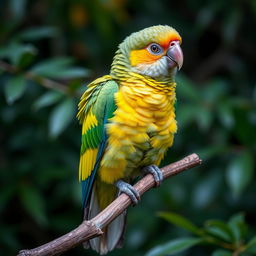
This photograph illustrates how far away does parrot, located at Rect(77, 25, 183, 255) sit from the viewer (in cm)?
251

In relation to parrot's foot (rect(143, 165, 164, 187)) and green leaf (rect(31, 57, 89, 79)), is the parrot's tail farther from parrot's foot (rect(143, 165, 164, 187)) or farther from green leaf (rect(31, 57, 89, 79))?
green leaf (rect(31, 57, 89, 79))

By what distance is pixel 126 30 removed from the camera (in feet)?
15.4

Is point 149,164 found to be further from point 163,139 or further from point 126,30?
point 126,30

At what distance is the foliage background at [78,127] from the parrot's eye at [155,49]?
2.72ft

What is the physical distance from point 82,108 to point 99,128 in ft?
0.63

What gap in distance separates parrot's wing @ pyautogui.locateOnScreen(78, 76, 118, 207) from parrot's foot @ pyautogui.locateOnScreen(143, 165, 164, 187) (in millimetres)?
262

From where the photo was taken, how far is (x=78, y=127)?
4039 millimetres

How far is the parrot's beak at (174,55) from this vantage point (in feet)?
8.24

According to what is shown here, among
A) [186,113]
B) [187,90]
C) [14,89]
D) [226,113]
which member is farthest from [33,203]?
[226,113]

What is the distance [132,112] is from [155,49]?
33 centimetres

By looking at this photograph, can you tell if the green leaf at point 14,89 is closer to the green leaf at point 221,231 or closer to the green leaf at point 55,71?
the green leaf at point 55,71

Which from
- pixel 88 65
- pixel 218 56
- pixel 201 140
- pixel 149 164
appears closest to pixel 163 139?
pixel 149 164

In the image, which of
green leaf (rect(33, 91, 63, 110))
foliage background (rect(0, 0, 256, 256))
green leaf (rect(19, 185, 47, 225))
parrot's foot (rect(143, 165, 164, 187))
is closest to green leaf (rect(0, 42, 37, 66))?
foliage background (rect(0, 0, 256, 256))

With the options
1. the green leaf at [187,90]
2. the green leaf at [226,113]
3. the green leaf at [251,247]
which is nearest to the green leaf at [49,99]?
the green leaf at [187,90]
